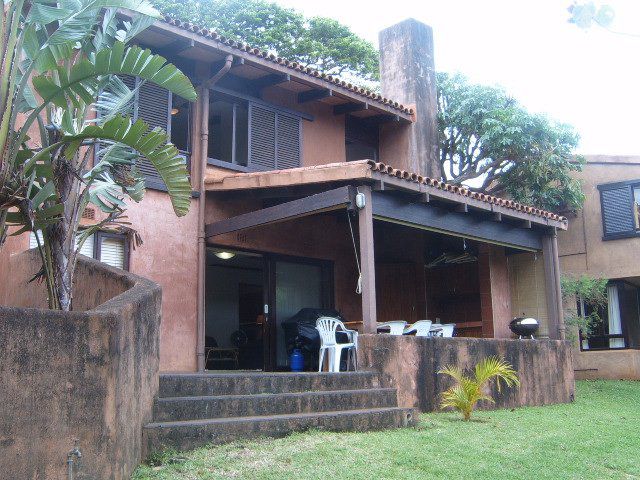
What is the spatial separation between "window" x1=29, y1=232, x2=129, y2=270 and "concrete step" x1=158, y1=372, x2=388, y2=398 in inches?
128

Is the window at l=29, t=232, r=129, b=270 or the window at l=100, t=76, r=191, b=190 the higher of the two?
the window at l=100, t=76, r=191, b=190

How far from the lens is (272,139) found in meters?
13.0

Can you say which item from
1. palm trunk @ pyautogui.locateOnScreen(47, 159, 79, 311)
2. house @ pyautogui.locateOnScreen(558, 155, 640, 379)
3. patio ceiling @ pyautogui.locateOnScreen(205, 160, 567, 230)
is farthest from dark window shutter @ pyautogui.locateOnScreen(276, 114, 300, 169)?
house @ pyautogui.locateOnScreen(558, 155, 640, 379)

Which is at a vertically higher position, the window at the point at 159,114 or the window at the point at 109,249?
the window at the point at 159,114

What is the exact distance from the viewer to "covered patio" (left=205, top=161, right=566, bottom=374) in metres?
10.1

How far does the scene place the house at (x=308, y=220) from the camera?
10555 millimetres

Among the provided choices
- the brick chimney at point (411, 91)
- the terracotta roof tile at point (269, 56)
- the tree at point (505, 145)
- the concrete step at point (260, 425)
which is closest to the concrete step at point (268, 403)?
the concrete step at point (260, 425)

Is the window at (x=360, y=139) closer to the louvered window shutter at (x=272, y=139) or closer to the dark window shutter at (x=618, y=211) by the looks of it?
the louvered window shutter at (x=272, y=139)

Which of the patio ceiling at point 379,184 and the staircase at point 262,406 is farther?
the patio ceiling at point 379,184

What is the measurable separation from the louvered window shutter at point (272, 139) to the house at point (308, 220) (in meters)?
0.03

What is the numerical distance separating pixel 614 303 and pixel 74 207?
593 inches

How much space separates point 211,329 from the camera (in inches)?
659

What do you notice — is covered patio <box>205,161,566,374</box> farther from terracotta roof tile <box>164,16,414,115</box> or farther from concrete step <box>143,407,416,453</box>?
terracotta roof tile <box>164,16,414,115</box>

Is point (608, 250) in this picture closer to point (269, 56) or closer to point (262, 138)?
point (262, 138)
